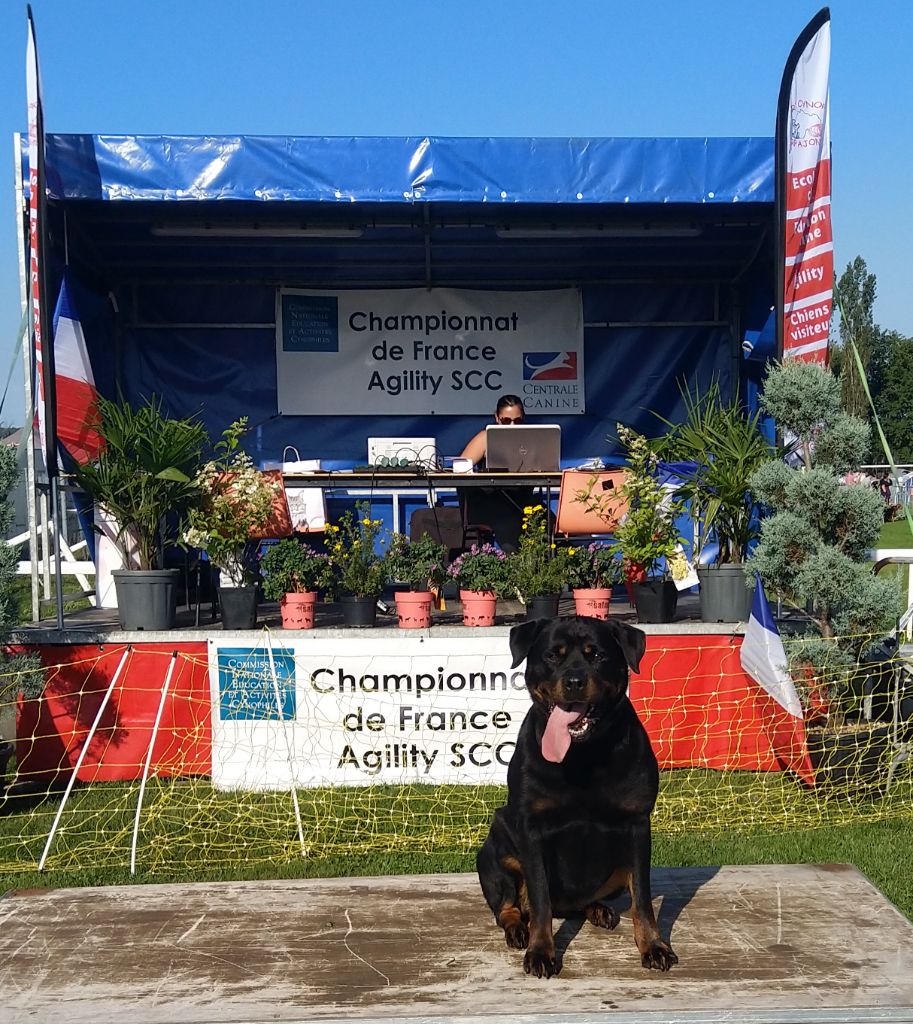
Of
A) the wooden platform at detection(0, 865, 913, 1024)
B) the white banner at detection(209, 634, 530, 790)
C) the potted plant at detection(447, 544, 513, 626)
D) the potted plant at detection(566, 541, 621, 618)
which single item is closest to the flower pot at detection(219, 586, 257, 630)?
the white banner at detection(209, 634, 530, 790)

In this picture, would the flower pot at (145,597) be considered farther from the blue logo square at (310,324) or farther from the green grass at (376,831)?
the blue logo square at (310,324)

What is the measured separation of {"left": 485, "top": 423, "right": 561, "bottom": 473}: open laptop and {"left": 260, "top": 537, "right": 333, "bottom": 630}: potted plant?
1646 millimetres

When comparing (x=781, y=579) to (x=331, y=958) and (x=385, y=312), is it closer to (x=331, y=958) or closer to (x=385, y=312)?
(x=331, y=958)

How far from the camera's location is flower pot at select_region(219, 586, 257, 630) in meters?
6.35

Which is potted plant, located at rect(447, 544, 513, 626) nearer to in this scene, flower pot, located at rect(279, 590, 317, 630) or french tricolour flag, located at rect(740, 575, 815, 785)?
flower pot, located at rect(279, 590, 317, 630)

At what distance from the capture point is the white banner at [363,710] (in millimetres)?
5879

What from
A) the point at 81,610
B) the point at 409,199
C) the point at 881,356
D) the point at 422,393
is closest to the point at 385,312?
the point at 422,393

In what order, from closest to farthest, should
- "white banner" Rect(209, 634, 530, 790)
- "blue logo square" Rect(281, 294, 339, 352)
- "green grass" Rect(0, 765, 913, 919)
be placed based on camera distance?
"green grass" Rect(0, 765, 913, 919) → "white banner" Rect(209, 634, 530, 790) → "blue logo square" Rect(281, 294, 339, 352)

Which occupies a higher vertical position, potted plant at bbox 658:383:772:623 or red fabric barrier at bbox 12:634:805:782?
potted plant at bbox 658:383:772:623

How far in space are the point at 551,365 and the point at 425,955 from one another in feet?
25.9

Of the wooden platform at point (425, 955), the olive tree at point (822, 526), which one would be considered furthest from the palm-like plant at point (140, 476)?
the wooden platform at point (425, 955)

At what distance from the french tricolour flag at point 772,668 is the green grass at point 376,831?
0.16 metres

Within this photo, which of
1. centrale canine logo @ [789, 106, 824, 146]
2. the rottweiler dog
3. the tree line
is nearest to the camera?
the rottweiler dog

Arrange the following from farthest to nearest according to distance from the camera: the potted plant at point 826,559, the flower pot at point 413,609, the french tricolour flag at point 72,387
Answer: the french tricolour flag at point 72,387 < the flower pot at point 413,609 < the potted plant at point 826,559
